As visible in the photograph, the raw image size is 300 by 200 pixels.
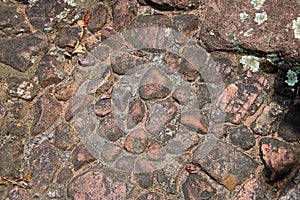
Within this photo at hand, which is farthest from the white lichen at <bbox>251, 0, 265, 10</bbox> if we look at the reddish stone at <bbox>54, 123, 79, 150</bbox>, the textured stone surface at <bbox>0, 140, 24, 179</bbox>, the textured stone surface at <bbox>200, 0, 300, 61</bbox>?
the textured stone surface at <bbox>0, 140, 24, 179</bbox>

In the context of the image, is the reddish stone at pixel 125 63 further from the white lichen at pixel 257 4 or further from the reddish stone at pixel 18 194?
the reddish stone at pixel 18 194

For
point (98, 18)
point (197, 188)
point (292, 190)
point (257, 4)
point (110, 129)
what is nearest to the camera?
point (292, 190)

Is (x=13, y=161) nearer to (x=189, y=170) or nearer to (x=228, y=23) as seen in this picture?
(x=189, y=170)

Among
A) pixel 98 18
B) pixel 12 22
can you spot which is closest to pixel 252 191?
pixel 98 18

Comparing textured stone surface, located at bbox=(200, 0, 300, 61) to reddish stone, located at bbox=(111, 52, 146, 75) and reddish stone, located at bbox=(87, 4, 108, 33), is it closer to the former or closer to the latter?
reddish stone, located at bbox=(111, 52, 146, 75)

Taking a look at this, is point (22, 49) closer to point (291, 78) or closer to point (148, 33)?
point (148, 33)

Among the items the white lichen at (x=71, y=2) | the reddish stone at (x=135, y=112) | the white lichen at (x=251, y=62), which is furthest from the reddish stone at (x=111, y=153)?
the white lichen at (x=71, y=2)
